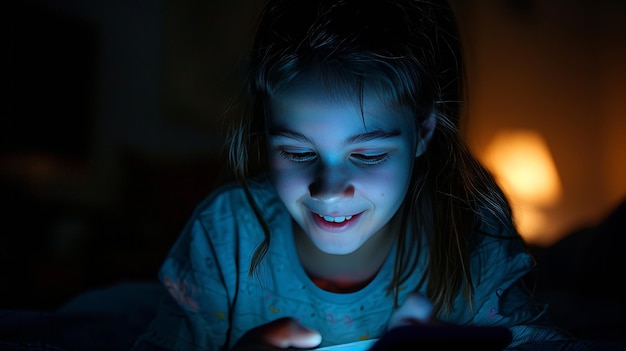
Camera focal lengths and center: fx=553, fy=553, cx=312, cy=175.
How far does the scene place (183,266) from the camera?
88 centimetres

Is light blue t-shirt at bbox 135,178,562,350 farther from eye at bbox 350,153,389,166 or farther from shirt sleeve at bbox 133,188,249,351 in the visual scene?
Result: eye at bbox 350,153,389,166

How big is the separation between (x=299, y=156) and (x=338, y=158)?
0.06 m

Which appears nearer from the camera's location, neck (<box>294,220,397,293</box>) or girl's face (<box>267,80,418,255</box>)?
girl's face (<box>267,80,418,255</box>)

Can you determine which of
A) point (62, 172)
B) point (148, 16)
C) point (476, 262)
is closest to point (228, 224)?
point (476, 262)

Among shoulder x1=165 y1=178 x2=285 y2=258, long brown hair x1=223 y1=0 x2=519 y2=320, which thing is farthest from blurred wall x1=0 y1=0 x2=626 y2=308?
long brown hair x1=223 y1=0 x2=519 y2=320

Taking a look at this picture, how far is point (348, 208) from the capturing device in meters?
0.72

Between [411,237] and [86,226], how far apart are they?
1.11 m

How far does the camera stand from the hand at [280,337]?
2.28 feet

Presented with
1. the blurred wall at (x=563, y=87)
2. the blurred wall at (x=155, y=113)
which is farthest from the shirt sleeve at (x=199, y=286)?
the blurred wall at (x=563, y=87)

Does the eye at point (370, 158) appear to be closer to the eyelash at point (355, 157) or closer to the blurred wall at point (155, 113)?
the eyelash at point (355, 157)

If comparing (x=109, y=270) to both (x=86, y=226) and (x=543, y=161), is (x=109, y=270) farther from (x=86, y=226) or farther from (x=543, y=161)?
(x=543, y=161)

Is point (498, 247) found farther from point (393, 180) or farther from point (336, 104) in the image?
point (336, 104)

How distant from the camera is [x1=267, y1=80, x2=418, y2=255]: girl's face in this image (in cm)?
67

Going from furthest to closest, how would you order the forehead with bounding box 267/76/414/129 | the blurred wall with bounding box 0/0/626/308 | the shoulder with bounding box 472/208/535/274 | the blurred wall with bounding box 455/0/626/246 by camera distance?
the blurred wall with bounding box 455/0/626/246
the blurred wall with bounding box 0/0/626/308
the shoulder with bounding box 472/208/535/274
the forehead with bounding box 267/76/414/129
